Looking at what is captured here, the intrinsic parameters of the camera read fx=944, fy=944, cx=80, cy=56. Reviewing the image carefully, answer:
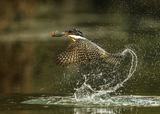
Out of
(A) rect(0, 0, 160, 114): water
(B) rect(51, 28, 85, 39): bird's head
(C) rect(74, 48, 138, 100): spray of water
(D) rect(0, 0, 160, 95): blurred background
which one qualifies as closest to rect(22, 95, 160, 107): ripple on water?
(A) rect(0, 0, 160, 114): water

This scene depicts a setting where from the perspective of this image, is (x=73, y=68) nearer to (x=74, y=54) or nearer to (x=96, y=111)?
(x=74, y=54)

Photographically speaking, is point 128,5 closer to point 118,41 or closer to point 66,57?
point 118,41

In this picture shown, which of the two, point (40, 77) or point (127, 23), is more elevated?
point (127, 23)

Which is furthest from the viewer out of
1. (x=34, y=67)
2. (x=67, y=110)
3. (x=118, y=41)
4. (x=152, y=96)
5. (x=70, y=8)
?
(x=70, y=8)

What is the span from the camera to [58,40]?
2448 cm

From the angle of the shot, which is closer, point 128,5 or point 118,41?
point 118,41

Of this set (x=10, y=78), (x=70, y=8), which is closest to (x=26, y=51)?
(x=10, y=78)

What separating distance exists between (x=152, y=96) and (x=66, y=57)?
1778 millimetres

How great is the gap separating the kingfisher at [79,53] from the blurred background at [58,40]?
159cm

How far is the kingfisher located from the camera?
13812 millimetres

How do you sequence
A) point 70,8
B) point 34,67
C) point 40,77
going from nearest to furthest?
point 40,77 < point 34,67 < point 70,8

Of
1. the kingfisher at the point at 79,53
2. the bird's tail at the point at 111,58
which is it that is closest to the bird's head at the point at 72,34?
the kingfisher at the point at 79,53

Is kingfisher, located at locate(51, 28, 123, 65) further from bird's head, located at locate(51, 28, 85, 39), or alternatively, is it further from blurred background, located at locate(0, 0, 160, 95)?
blurred background, located at locate(0, 0, 160, 95)

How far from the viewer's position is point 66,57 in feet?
45.3
